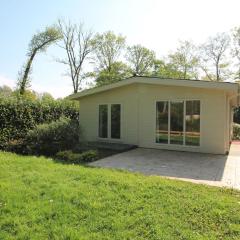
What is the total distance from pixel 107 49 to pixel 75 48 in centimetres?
464

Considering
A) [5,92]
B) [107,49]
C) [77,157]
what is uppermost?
[107,49]

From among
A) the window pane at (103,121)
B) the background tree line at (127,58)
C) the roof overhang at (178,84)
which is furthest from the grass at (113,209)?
the background tree line at (127,58)

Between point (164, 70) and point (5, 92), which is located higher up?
point (164, 70)

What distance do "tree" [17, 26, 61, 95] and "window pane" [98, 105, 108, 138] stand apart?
18.0 metres

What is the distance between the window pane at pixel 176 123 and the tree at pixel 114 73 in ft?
85.7

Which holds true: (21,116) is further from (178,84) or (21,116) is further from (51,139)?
(178,84)

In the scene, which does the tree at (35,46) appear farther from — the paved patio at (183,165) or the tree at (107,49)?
the paved patio at (183,165)

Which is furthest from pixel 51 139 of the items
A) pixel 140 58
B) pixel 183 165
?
pixel 140 58

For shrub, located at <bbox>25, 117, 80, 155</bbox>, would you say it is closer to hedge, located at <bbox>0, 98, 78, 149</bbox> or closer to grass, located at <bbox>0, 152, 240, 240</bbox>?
hedge, located at <bbox>0, 98, 78, 149</bbox>

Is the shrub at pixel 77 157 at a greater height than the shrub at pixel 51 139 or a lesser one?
lesser

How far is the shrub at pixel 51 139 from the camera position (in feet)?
42.0

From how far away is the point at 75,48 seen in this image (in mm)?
39156

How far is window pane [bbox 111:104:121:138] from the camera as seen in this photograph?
15352 millimetres

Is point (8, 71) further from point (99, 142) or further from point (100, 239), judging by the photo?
point (100, 239)
